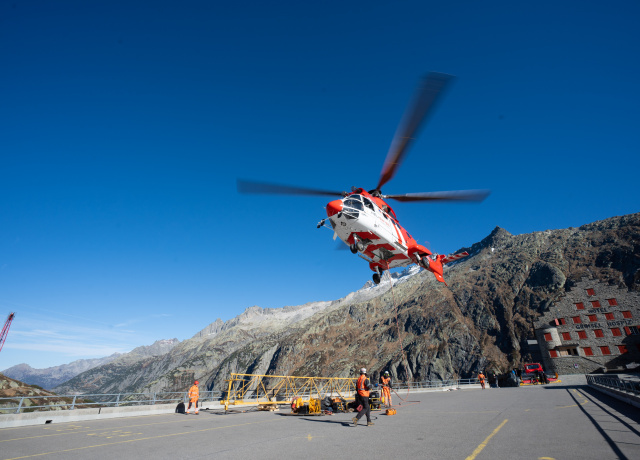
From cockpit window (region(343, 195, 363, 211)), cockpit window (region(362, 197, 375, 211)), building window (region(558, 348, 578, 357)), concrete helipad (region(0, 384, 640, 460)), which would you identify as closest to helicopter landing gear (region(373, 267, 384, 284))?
cockpit window (region(362, 197, 375, 211))

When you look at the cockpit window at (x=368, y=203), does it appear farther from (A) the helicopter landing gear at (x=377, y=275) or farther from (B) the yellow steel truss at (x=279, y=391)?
(B) the yellow steel truss at (x=279, y=391)

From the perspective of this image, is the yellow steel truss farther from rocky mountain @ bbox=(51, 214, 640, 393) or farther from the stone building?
rocky mountain @ bbox=(51, 214, 640, 393)

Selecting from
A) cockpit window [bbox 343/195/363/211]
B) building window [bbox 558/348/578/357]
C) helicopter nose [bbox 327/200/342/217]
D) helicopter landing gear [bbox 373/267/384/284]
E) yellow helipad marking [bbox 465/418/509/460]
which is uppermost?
cockpit window [bbox 343/195/363/211]

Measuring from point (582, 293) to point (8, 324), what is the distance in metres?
169

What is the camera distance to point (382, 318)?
148625mm

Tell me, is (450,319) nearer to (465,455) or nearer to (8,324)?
(465,455)

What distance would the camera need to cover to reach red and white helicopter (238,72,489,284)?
1321cm

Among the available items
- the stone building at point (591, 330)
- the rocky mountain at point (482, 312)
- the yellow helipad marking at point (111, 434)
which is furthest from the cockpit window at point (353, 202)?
the rocky mountain at point (482, 312)

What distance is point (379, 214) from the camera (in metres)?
16.1

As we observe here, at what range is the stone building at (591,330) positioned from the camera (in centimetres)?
4547

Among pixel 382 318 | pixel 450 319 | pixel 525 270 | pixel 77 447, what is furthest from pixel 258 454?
pixel 382 318

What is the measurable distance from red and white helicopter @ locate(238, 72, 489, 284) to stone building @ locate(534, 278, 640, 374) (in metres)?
45.6

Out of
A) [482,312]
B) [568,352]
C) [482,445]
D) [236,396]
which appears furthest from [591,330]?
[482,312]

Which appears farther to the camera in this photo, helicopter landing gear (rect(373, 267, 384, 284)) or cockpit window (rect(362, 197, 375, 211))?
helicopter landing gear (rect(373, 267, 384, 284))
